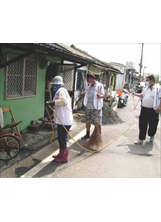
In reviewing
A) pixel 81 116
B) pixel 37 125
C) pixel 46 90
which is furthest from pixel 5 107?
pixel 81 116

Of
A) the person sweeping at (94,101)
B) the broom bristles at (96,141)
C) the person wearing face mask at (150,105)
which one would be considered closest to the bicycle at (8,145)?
the broom bristles at (96,141)

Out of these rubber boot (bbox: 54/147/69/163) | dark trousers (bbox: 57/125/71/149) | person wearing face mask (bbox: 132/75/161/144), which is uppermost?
person wearing face mask (bbox: 132/75/161/144)

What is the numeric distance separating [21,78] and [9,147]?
2.32 metres

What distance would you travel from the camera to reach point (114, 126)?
7.85 m

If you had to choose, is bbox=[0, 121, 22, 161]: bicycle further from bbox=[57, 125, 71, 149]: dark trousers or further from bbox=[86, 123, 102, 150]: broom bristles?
bbox=[86, 123, 102, 150]: broom bristles

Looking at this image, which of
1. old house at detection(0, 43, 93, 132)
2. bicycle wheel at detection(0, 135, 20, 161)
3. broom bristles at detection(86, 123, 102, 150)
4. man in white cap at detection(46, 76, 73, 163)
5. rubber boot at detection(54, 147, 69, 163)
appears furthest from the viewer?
broom bristles at detection(86, 123, 102, 150)

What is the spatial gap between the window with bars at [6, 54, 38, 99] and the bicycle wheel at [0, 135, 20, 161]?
1391mm

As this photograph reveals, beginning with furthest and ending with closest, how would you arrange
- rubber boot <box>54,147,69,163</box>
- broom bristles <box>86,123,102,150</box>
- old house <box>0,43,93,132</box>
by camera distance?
broom bristles <box>86,123,102,150</box> < old house <box>0,43,93,132</box> < rubber boot <box>54,147,69,163</box>

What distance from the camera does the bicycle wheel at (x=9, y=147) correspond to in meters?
4.07

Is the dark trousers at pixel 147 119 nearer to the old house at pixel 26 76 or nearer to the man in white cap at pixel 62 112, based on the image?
the man in white cap at pixel 62 112

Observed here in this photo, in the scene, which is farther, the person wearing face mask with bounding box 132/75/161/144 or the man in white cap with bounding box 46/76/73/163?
the person wearing face mask with bounding box 132/75/161/144

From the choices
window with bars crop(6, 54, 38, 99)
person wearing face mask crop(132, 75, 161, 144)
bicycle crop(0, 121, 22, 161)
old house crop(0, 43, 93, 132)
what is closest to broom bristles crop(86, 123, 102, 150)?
person wearing face mask crop(132, 75, 161, 144)

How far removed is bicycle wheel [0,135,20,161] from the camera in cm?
407

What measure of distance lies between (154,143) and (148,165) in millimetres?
1835
